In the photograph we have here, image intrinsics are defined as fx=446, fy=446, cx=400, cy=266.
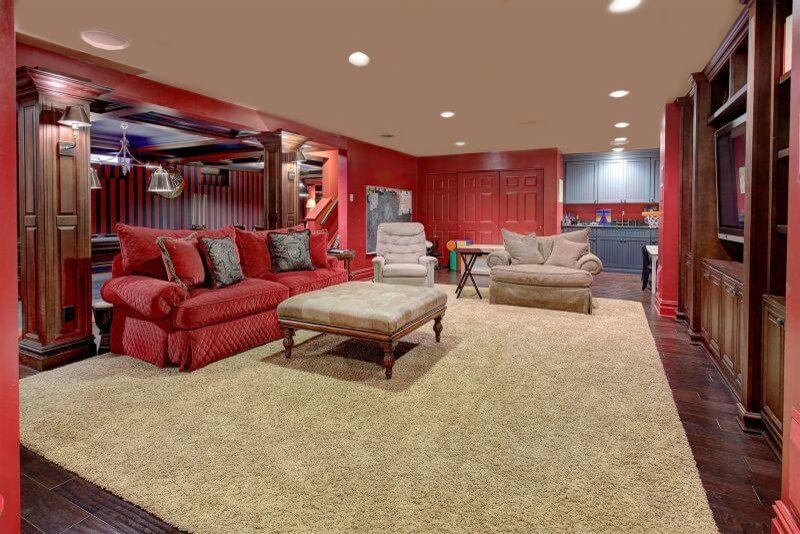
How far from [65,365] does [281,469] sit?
2535mm

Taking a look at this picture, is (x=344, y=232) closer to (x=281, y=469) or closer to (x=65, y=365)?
(x=65, y=365)

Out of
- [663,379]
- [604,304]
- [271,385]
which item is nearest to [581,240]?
[604,304]

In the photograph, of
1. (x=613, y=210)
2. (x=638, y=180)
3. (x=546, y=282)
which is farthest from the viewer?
(x=613, y=210)

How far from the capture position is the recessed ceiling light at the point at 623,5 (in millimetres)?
2783

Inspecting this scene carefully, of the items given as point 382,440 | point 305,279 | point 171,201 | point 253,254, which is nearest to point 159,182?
point 171,201

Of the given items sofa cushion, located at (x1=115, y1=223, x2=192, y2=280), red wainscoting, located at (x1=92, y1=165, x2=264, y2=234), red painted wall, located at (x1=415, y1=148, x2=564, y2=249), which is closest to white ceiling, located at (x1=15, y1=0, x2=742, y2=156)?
sofa cushion, located at (x1=115, y1=223, x2=192, y2=280)

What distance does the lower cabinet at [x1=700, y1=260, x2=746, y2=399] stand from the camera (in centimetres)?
271

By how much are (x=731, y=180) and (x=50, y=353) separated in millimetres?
5329

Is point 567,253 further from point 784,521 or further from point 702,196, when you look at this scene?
point 784,521

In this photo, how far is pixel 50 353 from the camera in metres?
3.36

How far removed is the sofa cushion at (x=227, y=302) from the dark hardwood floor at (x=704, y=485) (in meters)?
1.20

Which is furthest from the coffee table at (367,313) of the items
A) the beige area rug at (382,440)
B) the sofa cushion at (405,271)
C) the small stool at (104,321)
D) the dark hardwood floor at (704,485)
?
the sofa cushion at (405,271)

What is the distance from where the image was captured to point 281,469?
6.22 feet

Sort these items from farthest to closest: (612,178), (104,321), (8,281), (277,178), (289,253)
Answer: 1. (612,178)
2. (277,178)
3. (289,253)
4. (104,321)
5. (8,281)
